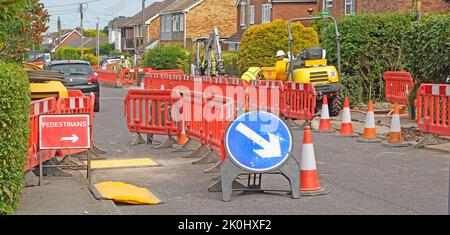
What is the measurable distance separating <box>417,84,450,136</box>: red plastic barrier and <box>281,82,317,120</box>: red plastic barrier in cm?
364

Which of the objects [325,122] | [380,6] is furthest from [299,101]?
[380,6]

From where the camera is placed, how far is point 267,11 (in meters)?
55.7

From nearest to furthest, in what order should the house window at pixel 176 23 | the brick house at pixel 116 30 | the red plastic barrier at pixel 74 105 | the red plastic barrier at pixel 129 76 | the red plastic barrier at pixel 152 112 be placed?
1. the red plastic barrier at pixel 74 105
2. the red plastic barrier at pixel 152 112
3. the red plastic barrier at pixel 129 76
4. the house window at pixel 176 23
5. the brick house at pixel 116 30

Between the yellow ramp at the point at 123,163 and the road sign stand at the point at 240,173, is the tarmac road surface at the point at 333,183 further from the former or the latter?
the yellow ramp at the point at 123,163

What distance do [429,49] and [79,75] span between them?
37.4 ft

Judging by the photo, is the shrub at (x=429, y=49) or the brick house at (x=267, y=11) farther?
the brick house at (x=267, y=11)

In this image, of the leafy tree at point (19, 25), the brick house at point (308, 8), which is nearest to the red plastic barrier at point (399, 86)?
the brick house at point (308, 8)

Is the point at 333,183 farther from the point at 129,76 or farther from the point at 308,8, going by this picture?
the point at 308,8

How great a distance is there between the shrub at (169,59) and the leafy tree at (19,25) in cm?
3084

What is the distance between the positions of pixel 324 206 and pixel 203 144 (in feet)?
15.7

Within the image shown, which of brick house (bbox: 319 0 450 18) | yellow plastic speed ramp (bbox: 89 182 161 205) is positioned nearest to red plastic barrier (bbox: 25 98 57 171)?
yellow plastic speed ramp (bbox: 89 182 161 205)

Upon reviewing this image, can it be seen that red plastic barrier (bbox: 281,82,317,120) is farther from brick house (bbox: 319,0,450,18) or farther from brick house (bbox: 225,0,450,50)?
brick house (bbox: 319,0,450,18)

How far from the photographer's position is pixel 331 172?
38.7 feet

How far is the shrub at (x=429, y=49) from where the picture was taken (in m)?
19.3
